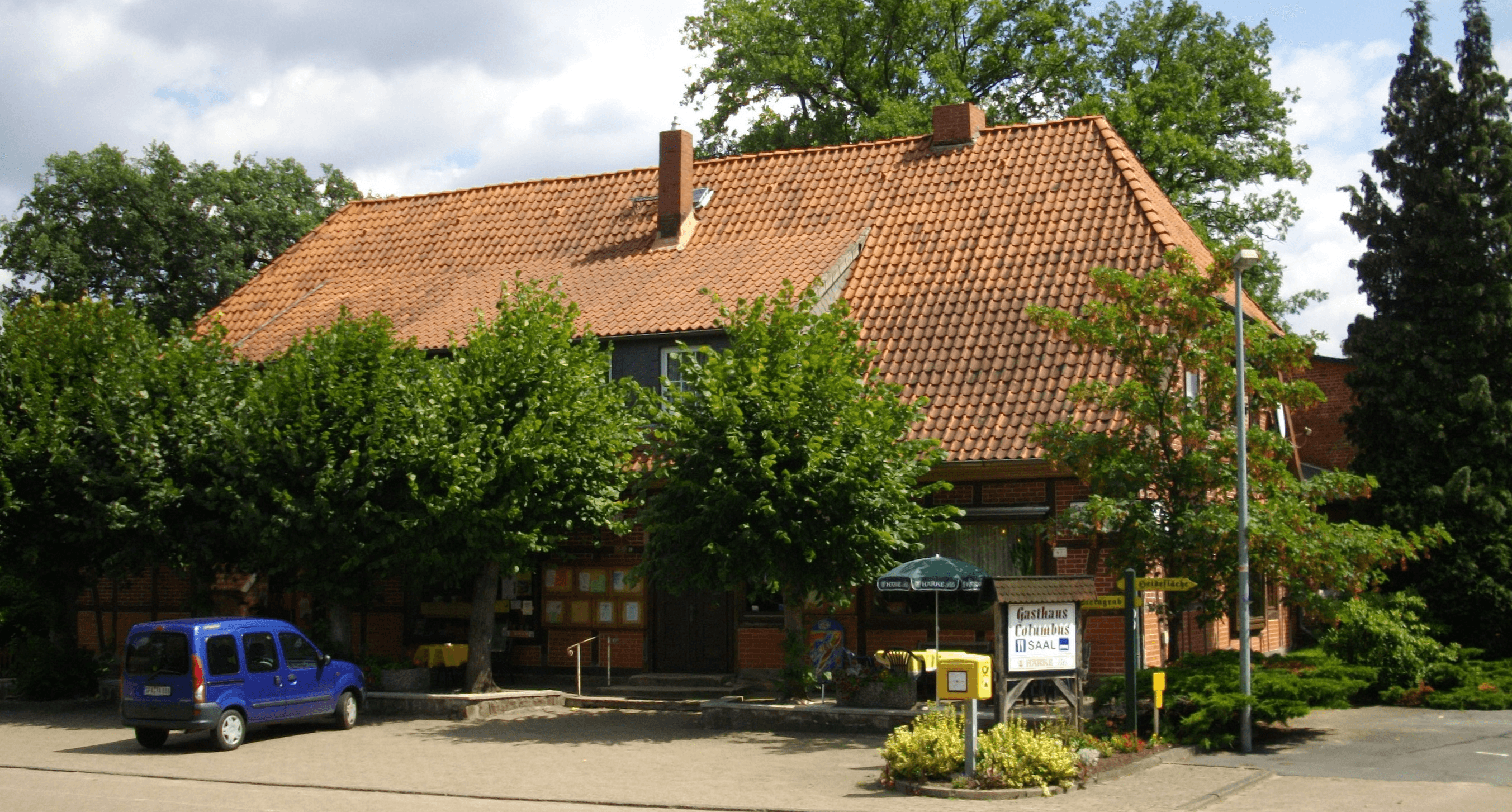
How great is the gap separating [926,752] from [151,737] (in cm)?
963

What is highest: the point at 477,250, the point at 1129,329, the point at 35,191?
the point at 35,191

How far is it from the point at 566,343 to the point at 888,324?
5334mm

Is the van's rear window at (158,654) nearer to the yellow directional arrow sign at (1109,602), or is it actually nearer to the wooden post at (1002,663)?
the wooden post at (1002,663)

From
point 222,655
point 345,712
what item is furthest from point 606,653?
point 222,655

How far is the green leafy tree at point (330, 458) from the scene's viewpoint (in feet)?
64.0

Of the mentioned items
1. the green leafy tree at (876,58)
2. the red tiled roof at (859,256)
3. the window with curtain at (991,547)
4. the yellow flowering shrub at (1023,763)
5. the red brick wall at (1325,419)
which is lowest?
the yellow flowering shrub at (1023,763)

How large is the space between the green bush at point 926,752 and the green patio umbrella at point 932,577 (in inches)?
177

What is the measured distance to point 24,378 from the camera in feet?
69.3

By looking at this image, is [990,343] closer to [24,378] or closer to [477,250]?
[477,250]

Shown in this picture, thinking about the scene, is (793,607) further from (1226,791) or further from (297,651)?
(1226,791)

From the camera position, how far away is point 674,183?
88.3ft

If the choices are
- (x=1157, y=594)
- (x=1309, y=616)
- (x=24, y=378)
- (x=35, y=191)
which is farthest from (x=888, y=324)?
(x=35, y=191)

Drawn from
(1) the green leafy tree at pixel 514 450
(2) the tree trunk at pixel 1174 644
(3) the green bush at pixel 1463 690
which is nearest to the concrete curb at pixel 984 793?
(2) the tree trunk at pixel 1174 644

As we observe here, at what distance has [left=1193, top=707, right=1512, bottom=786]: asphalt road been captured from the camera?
13.8 meters
